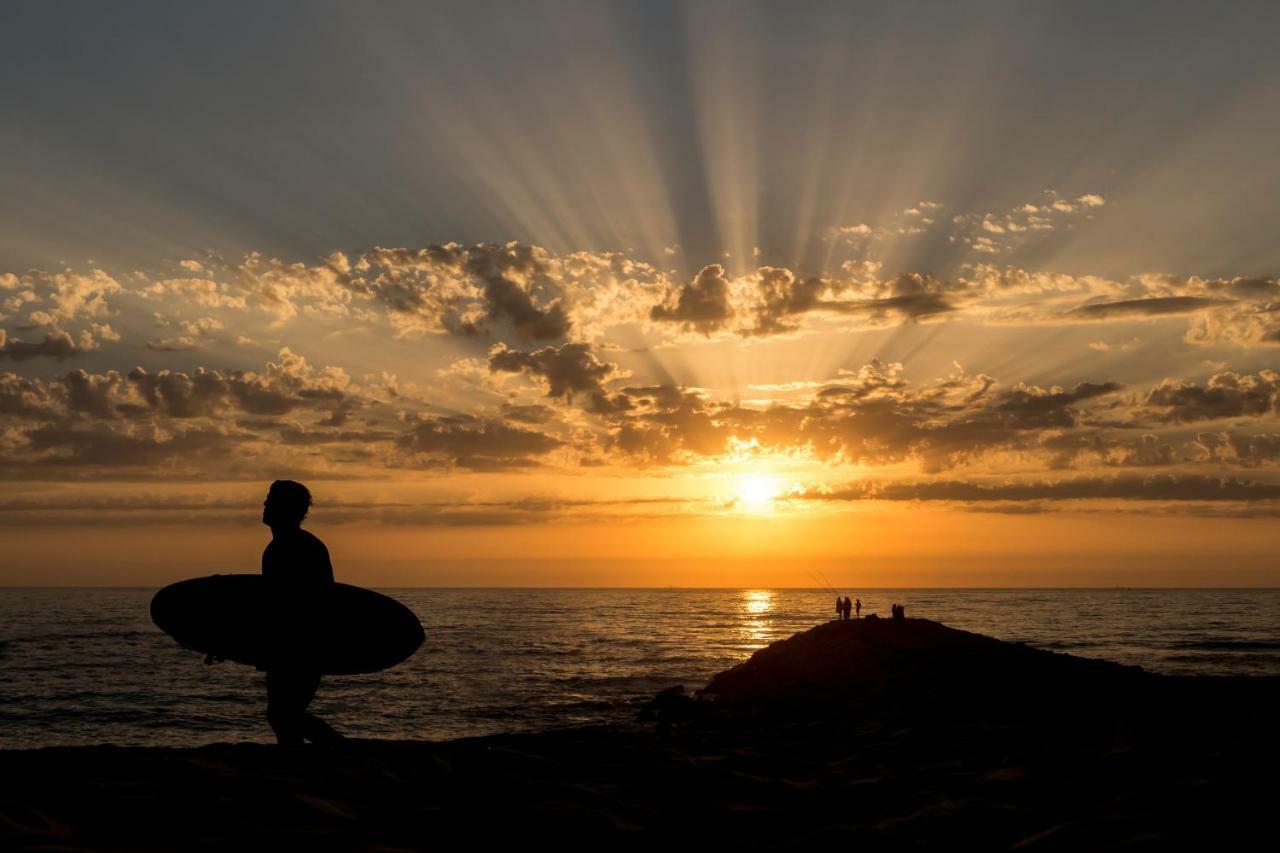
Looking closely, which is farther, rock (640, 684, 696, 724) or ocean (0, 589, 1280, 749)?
ocean (0, 589, 1280, 749)

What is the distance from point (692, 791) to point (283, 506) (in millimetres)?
4073

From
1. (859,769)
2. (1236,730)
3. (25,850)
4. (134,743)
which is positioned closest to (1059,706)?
(1236,730)

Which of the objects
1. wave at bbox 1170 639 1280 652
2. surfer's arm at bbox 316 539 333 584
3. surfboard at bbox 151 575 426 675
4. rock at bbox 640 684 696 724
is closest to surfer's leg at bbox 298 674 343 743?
surfboard at bbox 151 575 426 675

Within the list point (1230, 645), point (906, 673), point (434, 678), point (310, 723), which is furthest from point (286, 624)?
point (1230, 645)

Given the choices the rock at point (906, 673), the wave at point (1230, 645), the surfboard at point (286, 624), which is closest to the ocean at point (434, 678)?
the wave at point (1230, 645)

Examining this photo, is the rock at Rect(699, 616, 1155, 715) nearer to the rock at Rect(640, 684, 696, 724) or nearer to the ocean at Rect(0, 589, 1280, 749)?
the rock at Rect(640, 684, 696, 724)

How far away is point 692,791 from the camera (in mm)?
6504

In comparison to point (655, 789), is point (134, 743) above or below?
below

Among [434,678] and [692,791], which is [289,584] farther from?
[434,678]

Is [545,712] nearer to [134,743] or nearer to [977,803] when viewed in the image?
[134,743]

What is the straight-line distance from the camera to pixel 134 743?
23062mm

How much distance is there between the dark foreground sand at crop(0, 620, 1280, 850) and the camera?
5023 millimetres

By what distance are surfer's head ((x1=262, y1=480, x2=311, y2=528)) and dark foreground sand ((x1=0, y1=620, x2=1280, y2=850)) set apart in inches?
73.8

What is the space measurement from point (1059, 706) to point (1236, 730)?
6.68 metres
